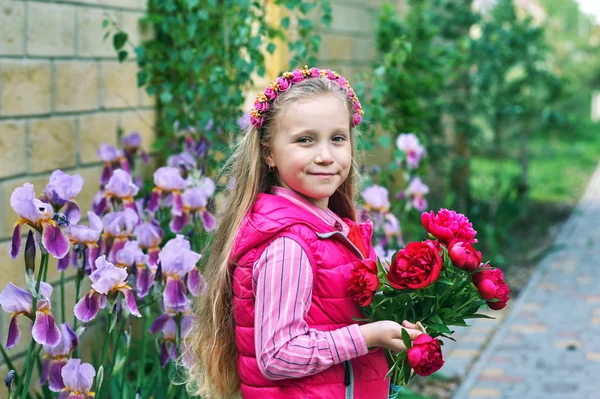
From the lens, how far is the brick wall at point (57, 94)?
303 cm

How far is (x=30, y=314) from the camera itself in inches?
86.9

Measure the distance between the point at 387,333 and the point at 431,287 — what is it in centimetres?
14

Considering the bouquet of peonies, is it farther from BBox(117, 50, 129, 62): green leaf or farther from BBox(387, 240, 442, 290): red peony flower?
BBox(117, 50, 129, 62): green leaf

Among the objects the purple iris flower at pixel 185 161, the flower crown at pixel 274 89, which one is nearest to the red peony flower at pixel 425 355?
the flower crown at pixel 274 89

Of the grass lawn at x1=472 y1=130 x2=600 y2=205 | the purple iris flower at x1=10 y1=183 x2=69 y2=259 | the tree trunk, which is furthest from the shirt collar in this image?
the grass lawn at x1=472 y1=130 x2=600 y2=205

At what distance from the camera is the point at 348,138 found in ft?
6.61

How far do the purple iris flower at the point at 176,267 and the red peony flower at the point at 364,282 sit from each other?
68cm

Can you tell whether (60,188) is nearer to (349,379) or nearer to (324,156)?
(324,156)

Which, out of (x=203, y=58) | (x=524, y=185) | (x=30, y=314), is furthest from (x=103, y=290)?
(x=524, y=185)

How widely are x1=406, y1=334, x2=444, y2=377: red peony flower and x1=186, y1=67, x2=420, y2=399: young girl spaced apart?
0.22 ft

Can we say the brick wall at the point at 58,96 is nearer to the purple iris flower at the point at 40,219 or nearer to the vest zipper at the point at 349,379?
the purple iris flower at the point at 40,219

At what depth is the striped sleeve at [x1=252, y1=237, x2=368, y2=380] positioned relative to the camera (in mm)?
1834

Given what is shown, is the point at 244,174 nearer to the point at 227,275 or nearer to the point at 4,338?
the point at 227,275

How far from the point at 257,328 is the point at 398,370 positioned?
1.13 feet
